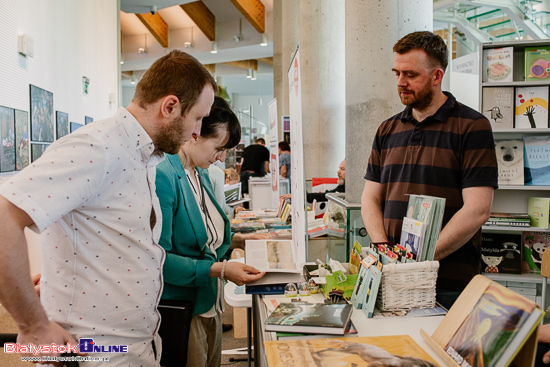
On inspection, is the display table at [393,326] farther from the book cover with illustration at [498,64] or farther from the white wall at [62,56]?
the white wall at [62,56]

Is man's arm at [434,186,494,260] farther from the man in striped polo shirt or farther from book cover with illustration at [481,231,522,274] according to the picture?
book cover with illustration at [481,231,522,274]

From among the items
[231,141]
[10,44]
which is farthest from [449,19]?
[231,141]

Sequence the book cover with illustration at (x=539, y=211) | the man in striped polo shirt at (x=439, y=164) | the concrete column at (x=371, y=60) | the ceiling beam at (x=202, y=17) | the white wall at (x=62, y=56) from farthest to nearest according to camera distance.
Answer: the ceiling beam at (x=202, y=17) → the white wall at (x=62, y=56) → the book cover with illustration at (x=539, y=211) → the concrete column at (x=371, y=60) → the man in striped polo shirt at (x=439, y=164)

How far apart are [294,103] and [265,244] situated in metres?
0.75

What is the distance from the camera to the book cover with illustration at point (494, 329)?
3.37 feet

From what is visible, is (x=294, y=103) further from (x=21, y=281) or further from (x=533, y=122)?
(x=533, y=122)

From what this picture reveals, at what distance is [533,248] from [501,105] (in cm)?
132

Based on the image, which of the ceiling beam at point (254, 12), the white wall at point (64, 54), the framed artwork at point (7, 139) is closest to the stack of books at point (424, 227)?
the framed artwork at point (7, 139)

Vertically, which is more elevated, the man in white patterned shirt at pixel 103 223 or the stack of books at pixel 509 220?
the man in white patterned shirt at pixel 103 223

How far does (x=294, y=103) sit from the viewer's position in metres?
2.42

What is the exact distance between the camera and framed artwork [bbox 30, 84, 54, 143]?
5340mm

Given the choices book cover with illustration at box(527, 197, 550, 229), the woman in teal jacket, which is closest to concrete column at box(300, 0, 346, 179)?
book cover with illustration at box(527, 197, 550, 229)

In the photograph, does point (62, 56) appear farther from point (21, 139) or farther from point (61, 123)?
point (21, 139)

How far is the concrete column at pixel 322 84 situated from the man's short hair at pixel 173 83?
5304mm
